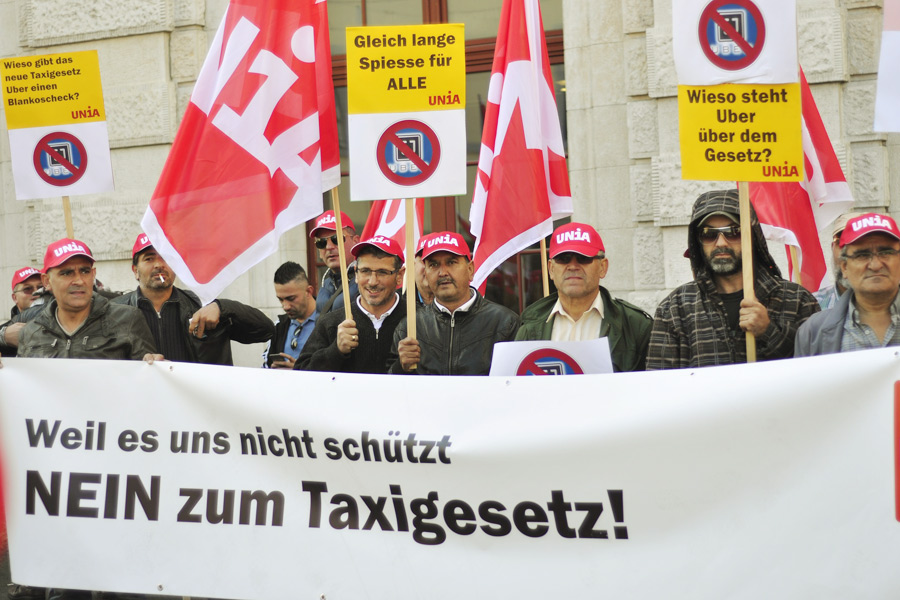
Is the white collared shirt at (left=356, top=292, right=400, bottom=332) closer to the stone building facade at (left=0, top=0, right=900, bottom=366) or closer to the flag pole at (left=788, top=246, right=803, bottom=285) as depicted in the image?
the flag pole at (left=788, top=246, right=803, bottom=285)

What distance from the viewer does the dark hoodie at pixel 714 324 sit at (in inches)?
176

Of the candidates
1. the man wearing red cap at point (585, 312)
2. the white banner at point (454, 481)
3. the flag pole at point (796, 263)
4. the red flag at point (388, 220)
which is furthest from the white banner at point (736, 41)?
the red flag at point (388, 220)

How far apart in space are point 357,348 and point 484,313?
0.68 meters

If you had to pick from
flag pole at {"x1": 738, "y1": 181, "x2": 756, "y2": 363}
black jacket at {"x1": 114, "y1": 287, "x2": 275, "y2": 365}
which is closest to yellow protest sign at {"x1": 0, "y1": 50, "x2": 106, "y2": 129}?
black jacket at {"x1": 114, "y1": 287, "x2": 275, "y2": 365}

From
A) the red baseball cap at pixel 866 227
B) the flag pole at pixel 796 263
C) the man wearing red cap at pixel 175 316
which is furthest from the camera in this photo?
the man wearing red cap at pixel 175 316

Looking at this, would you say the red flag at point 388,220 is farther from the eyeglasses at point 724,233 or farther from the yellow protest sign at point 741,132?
the yellow protest sign at point 741,132

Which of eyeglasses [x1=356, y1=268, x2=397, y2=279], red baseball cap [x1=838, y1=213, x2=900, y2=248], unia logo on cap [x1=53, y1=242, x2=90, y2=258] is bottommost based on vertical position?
eyeglasses [x1=356, y1=268, x2=397, y2=279]

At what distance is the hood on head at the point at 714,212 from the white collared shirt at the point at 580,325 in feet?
1.47

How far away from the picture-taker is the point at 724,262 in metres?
4.61

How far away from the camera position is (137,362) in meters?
4.54

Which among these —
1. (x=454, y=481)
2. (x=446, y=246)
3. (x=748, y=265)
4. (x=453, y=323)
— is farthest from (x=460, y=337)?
(x=748, y=265)

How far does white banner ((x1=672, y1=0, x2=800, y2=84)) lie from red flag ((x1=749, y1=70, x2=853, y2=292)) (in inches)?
56.0

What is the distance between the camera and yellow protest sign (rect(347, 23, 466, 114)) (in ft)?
16.1

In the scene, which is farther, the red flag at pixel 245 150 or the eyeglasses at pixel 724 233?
the red flag at pixel 245 150
